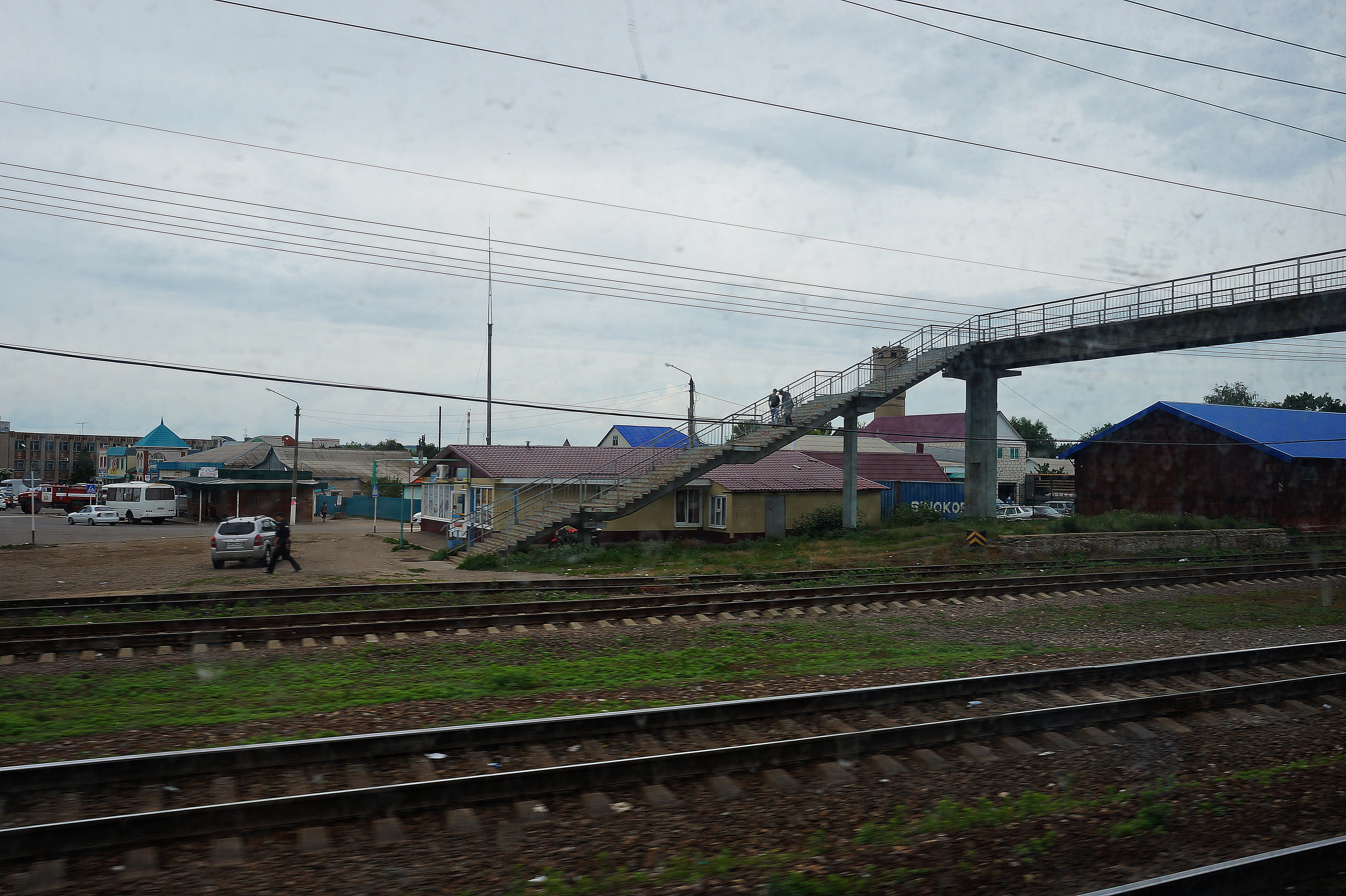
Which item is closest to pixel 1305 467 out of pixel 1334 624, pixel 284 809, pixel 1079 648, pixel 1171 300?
pixel 1171 300

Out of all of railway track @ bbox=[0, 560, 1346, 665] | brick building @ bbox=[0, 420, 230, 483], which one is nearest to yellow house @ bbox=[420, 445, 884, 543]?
railway track @ bbox=[0, 560, 1346, 665]

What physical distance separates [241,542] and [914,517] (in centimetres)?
2630

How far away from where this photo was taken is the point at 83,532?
43.1 m

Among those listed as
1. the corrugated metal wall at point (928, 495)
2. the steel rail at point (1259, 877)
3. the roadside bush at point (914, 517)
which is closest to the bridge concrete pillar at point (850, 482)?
the roadside bush at point (914, 517)

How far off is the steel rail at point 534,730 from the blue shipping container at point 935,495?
124 ft

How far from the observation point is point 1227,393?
71125mm

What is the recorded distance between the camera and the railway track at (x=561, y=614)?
1203 cm

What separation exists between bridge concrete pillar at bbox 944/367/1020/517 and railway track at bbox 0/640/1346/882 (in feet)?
96.0

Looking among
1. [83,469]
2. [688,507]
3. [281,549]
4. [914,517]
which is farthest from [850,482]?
[83,469]

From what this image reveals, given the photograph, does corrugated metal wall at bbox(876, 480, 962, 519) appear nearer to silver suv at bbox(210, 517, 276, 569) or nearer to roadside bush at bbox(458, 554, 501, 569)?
roadside bush at bbox(458, 554, 501, 569)

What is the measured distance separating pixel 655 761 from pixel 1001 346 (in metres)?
33.7

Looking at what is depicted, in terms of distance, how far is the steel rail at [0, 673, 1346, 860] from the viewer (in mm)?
5227

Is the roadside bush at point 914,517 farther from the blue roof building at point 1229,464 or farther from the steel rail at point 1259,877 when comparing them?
the steel rail at point 1259,877

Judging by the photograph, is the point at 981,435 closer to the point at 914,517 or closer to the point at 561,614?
the point at 914,517
